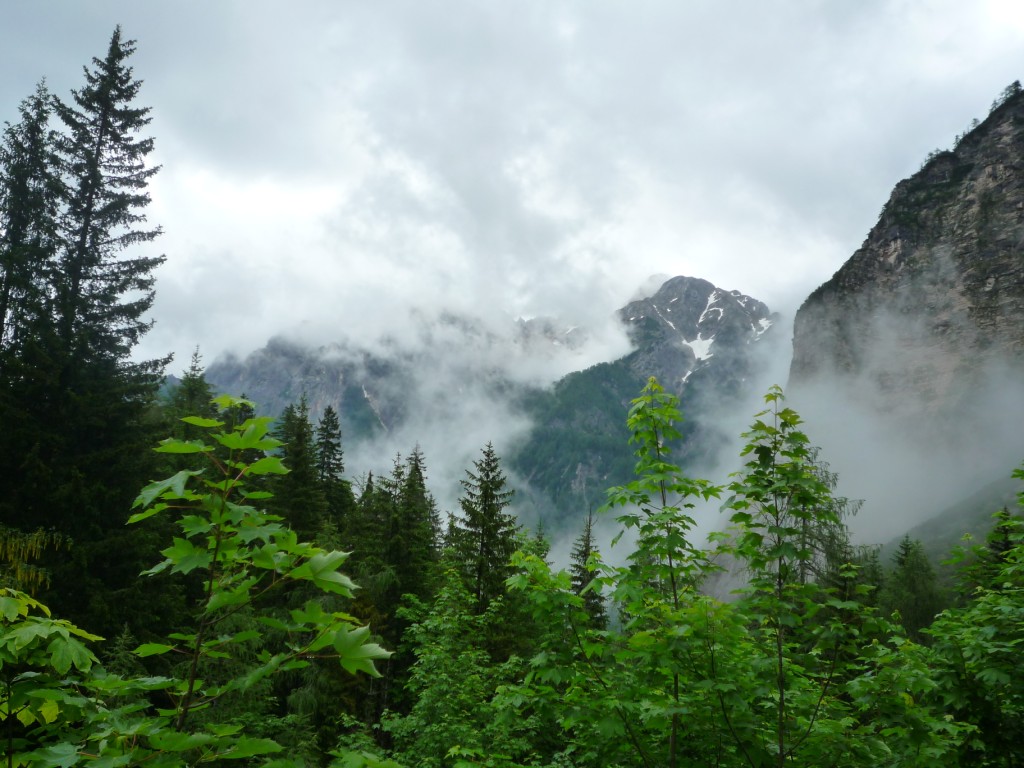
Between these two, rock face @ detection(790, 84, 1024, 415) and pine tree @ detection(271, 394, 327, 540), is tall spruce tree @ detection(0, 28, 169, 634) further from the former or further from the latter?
rock face @ detection(790, 84, 1024, 415)

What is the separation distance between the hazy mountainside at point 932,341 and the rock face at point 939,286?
0.16 metres

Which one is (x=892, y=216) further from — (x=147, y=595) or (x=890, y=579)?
(x=147, y=595)

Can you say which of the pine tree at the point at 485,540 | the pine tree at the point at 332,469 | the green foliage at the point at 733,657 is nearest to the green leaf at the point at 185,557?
the green foliage at the point at 733,657

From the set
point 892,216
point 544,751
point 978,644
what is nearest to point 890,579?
point 544,751

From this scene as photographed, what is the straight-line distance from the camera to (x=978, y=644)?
172 inches

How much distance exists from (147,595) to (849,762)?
1888 cm

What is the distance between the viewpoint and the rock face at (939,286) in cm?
8000

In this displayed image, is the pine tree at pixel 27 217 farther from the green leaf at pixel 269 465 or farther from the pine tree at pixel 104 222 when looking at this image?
the green leaf at pixel 269 465

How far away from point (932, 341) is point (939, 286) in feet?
28.0

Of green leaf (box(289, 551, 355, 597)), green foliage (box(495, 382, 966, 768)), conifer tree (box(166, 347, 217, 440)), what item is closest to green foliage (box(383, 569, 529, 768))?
green foliage (box(495, 382, 966, 768))

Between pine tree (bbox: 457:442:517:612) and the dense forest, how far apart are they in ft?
0.43

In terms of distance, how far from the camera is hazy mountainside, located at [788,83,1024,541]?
7675 cm

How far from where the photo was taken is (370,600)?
23.5 meters

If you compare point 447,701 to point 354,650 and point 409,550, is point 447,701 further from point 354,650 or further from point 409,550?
point 409,550
